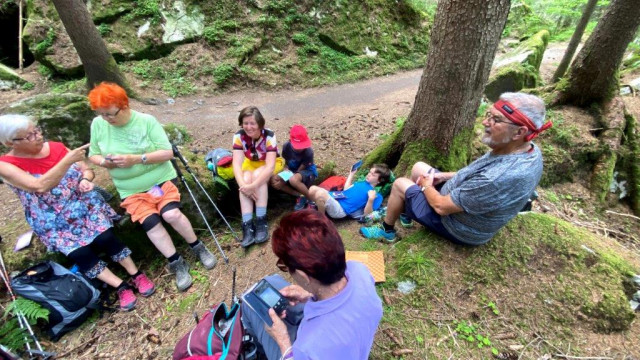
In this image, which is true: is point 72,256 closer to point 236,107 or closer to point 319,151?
point 319,151

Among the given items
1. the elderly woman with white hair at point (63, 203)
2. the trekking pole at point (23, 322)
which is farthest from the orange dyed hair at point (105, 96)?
the trekking pole at point (23, 322)

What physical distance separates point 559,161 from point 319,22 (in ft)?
31.9

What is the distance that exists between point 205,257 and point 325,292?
2.64 metres

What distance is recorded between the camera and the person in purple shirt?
1.67m

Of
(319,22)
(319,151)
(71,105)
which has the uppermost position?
(319,22)

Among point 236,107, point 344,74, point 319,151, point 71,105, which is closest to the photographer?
point 71,105

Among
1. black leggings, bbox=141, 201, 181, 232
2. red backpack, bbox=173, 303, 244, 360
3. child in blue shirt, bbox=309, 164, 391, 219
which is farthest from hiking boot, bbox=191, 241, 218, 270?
child in blue shirt, bbox=309, 164, 391, 219

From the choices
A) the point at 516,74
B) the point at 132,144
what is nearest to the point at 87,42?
the point at 132,144

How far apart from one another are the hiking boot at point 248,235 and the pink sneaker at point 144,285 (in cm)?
117

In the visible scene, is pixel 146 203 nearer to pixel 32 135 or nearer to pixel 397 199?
pixel 32 135

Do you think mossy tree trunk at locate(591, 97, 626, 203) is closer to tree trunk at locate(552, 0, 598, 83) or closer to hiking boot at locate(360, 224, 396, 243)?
tree trunk at locate(552, 0, 598, 83)

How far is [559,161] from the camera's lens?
5715 millimetres

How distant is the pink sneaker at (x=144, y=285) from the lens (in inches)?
145

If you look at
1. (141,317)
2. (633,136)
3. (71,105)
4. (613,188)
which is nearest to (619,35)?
(633,136)
